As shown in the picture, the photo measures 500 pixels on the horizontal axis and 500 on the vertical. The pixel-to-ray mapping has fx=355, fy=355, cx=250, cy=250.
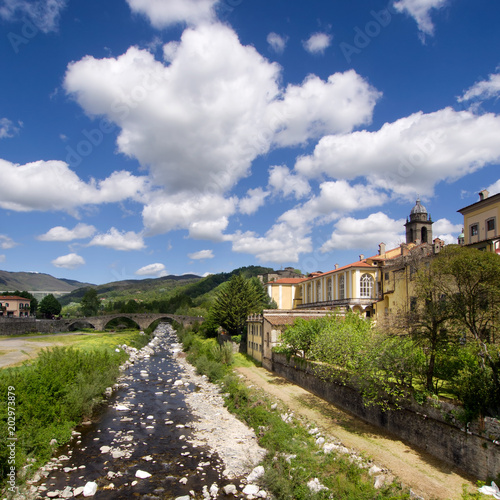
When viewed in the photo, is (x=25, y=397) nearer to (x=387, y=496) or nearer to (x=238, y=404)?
(x=238, y=404)

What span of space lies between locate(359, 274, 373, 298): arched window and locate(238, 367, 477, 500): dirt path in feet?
85.3

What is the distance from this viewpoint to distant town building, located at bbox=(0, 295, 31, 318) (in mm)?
100688

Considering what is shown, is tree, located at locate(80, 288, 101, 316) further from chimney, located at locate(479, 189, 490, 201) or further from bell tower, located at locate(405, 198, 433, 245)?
chimney, located at locate(479, 189, 490, 201)

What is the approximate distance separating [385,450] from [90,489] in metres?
11.9

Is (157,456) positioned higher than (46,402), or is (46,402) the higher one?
(46,402)

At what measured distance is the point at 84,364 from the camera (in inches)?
1063

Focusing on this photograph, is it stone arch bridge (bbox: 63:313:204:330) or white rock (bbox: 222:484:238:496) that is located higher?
stone arch bridge (bbox: 63:313:204:330)

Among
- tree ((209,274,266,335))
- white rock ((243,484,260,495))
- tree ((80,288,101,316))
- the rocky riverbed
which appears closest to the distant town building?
tree ((80,288,101,316))

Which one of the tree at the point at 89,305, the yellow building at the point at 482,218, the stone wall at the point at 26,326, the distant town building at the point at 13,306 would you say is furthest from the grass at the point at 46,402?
the tree at the point at 89,305

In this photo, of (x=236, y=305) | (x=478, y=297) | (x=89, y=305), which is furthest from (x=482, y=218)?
(x=89, y=305)

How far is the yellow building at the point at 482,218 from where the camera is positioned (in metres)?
31.7

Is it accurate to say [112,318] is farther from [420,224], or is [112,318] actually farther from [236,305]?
[420,224]

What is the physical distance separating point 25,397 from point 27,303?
111m

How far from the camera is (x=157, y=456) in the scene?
17.2m
